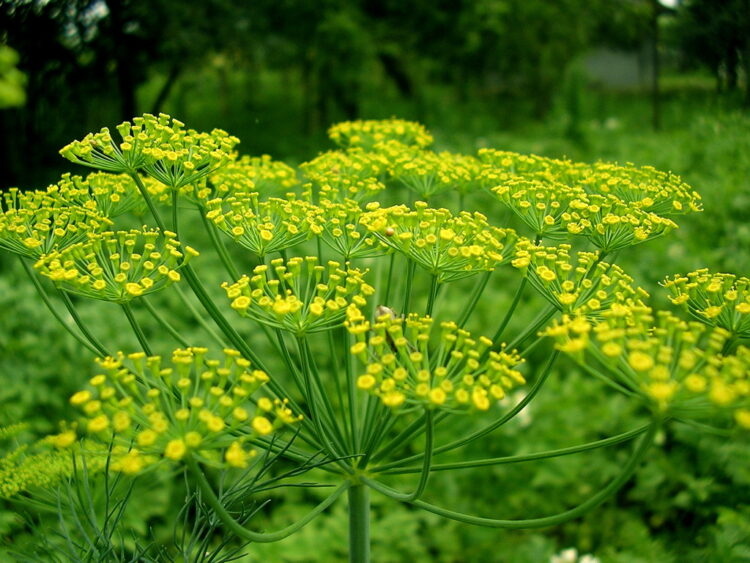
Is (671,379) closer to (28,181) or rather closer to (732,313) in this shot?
(732,313)

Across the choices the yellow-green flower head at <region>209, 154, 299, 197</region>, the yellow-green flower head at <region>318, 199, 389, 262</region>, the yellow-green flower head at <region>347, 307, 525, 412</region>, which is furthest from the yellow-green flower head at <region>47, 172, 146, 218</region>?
the yellow-green flower head at <region>347, 307, 525, 412</region>

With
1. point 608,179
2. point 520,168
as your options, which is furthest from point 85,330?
point 608,179

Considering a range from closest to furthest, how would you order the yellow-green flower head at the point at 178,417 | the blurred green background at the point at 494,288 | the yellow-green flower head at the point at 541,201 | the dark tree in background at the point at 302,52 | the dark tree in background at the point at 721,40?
the yellow-green flower head at the point at 178,417
the yellow-green flower head at the point at 541,201
the blurred green background at the point at 494,288
the dark tree in background at the point at 302,52
the dark tree in background at the point at 721,40

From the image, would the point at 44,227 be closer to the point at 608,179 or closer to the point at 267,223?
the point at 267,223

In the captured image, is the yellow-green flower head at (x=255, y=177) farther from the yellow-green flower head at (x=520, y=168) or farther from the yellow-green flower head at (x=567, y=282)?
the yellow-green flower head at (x=567, y=282)

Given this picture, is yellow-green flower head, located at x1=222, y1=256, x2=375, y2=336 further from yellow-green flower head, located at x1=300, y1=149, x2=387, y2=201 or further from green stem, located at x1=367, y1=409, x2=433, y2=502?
yellow-green flower head, located at x1=300, y1=149, x2=387, y2=201

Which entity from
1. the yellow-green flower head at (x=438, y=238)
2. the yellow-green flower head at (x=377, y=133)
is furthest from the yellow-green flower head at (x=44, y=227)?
the yellow-green flower head at (x=377, y=133)

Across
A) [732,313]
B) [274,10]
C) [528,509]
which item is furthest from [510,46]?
[732,313]
